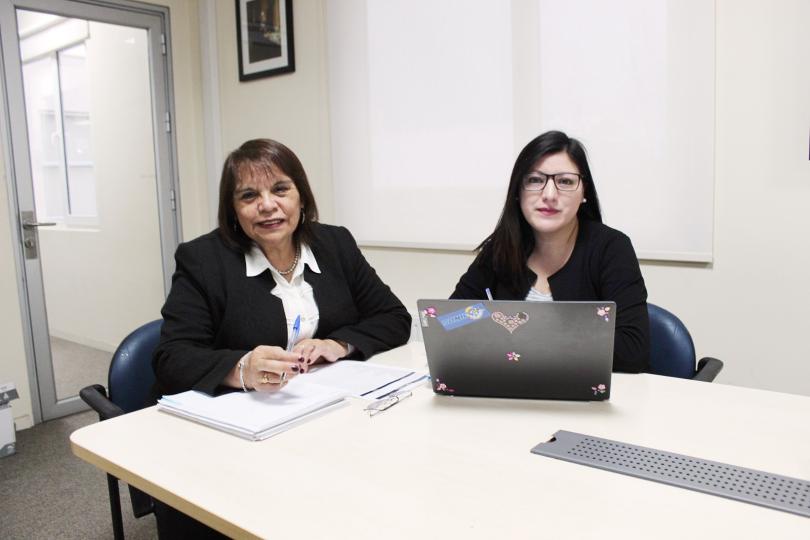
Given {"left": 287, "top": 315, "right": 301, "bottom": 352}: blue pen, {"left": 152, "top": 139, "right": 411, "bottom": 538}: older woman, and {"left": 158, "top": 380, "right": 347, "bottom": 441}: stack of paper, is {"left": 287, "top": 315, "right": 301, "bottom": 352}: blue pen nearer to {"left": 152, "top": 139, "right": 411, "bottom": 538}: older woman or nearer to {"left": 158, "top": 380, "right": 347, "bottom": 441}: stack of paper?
{"left": 152, "top": 139, "right": 411, "bottom": 538}: older woman

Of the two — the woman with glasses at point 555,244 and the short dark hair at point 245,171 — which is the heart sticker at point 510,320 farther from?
the short dark hair at point 245,171

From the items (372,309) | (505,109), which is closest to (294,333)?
(372,309)

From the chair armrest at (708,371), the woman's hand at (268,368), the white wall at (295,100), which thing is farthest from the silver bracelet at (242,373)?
the white wall at (295,100)

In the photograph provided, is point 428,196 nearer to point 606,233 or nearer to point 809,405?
point 606,233

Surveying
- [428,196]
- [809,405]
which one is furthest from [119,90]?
[809,405]

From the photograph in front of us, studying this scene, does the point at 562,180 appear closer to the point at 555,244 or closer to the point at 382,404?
the point at 555,244

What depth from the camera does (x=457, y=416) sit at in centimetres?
126

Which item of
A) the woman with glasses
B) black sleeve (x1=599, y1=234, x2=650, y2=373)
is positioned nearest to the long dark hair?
the woman with glasses

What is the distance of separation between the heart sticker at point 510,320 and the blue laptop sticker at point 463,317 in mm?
20

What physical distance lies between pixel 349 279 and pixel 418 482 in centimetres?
101

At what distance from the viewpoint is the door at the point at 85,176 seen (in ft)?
10.8

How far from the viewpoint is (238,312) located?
165cm

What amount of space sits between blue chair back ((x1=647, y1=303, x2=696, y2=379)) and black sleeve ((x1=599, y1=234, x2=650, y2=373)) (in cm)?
14

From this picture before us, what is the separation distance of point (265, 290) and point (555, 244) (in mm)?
833
